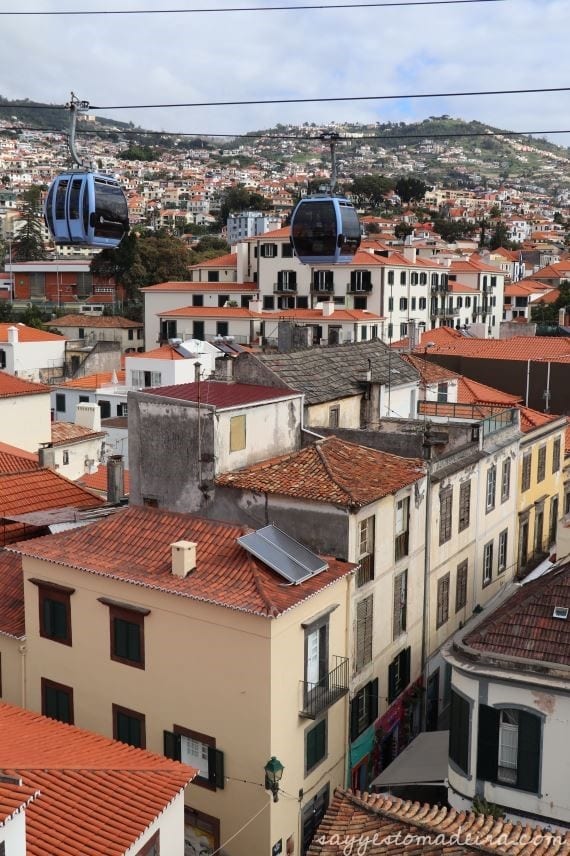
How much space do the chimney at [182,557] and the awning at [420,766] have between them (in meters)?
5.58

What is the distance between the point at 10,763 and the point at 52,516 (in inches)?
375

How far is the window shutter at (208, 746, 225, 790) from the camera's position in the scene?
52.0 feet

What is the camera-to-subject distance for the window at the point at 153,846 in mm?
12102

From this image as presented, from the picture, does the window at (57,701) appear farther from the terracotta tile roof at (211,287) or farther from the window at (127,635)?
the terracotta tile roof at (211,287)

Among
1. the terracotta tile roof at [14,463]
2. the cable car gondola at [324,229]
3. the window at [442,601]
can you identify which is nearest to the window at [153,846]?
the cable car gondola at [324,229]

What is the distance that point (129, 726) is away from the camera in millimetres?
17047

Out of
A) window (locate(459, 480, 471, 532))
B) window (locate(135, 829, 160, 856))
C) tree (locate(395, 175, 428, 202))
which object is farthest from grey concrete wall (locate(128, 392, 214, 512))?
tree (locate(395, 175, 428, 202))

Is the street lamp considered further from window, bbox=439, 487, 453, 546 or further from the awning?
window, bbox=439, 487, 453, 546

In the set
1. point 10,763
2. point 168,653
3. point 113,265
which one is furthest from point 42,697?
point 113,265

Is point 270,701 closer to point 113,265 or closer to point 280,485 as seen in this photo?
point 280,485

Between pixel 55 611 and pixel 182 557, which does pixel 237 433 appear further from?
pixel 55 611

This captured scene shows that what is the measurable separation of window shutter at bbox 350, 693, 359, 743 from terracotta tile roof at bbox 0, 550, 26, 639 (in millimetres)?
6656

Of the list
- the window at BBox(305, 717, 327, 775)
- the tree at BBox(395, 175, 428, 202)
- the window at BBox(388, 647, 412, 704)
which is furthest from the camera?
the tree at BBox(395, 175, 428, 202)

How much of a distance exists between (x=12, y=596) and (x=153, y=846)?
865cm
